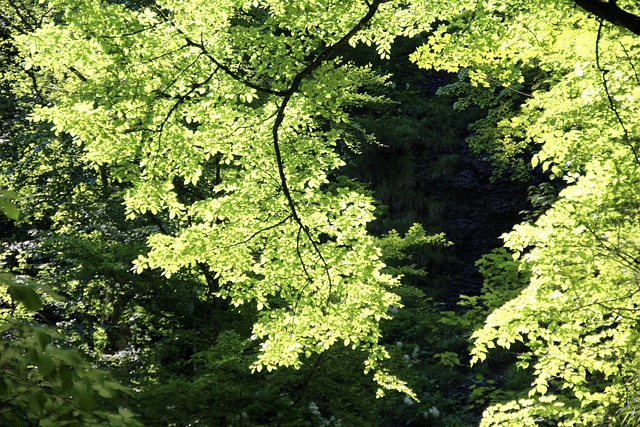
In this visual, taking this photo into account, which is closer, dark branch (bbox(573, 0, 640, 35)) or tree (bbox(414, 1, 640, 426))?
dark branch (bbox(573, 0, 640, 35))

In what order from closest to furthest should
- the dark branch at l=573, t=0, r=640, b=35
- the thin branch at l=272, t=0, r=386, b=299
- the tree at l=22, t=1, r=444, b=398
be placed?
the dark branch at l=573, t=0, r=640, b=35 → the thin branch at l=272, t=0, r=386, b=299 → the tree at l=22, t=1, r=444, b=398

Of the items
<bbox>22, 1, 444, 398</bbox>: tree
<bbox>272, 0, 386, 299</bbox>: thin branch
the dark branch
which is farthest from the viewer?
<bbox>22, 1, 444, 398</bbox>: tree

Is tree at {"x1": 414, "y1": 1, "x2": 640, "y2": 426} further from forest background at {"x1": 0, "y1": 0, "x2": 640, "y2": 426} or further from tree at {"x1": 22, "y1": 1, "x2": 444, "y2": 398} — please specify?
tree at {"x1": 22, "y1": 1, "x2": 444, "y2": 398}

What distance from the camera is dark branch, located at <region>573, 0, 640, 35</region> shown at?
3.41 metres

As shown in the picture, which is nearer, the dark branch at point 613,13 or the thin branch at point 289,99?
the dark branch at point 613,13

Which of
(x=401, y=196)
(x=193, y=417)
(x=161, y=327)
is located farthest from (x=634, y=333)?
(x=401, y=196)

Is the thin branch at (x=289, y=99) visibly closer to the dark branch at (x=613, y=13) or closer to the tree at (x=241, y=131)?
the tree at (x=241, y=131)

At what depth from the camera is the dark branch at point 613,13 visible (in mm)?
3408

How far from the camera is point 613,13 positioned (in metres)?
3.42

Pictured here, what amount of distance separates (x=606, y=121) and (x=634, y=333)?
1669 millimetres

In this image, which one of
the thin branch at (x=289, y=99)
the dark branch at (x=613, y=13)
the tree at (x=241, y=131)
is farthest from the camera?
the tree at (x=241, y=131)

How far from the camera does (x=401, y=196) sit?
51.5ft

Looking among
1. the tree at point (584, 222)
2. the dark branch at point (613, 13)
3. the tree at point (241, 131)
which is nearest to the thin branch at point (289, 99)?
the tree at point (241, 131)

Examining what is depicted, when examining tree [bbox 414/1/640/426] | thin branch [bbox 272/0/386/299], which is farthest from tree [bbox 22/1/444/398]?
tree [bbox 414/1/640/426]
